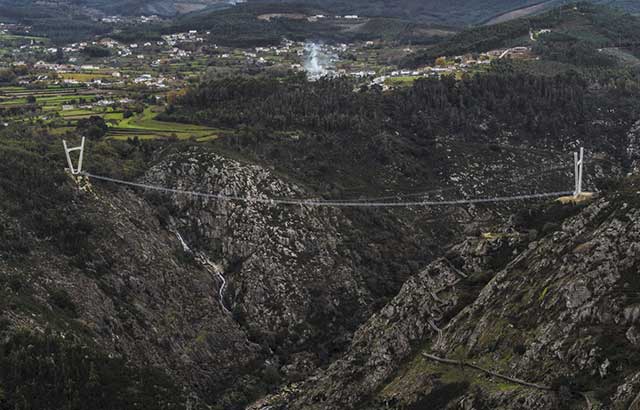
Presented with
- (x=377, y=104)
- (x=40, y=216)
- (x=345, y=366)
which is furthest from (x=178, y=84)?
(x=345, y=366)

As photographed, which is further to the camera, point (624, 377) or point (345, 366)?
point (345, 366)

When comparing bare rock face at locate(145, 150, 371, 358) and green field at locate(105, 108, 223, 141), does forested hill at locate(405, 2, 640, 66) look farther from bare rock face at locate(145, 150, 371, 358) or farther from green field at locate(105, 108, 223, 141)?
bare rock face at locate(145, 150, 371, 358)

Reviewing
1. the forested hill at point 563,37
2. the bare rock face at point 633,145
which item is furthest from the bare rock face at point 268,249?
the forested hill at point 563,37

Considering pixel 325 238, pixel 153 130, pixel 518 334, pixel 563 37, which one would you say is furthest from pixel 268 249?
pixel 563 37

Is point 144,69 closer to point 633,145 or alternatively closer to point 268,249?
point 268,249

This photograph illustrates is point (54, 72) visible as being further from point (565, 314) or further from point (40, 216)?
point (565, 314)

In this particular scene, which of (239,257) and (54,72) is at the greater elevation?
(54,72)

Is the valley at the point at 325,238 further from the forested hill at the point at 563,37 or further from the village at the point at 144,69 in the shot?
the forested hill at the point at 563,37

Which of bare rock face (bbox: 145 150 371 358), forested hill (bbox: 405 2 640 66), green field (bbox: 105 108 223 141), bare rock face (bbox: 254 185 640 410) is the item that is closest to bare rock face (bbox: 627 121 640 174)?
forested hill (bbox: 405 2 640 66)
